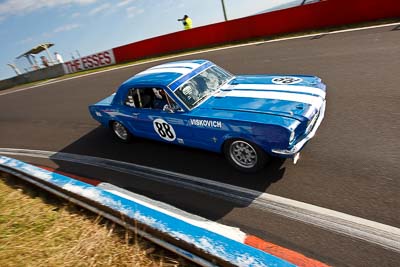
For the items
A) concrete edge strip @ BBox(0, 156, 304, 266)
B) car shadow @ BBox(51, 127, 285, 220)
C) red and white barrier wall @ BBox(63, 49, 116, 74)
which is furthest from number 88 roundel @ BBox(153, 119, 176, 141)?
red and white barrier wall @ BBox(63, 49, 116, 74)

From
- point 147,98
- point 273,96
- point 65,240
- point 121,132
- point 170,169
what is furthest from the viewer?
point 121,132

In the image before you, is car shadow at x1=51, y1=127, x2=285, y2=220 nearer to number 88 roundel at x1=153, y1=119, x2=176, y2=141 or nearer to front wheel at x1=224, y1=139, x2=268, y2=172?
front wheel at x1=224, y1=139, x2=268, y2=172

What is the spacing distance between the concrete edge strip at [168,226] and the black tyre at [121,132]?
2025mm

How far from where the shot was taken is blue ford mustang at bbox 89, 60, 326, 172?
149 inches

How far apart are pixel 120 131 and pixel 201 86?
7.37 feet

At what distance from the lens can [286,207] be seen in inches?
138

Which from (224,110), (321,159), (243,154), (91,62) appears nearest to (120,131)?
(224,110)

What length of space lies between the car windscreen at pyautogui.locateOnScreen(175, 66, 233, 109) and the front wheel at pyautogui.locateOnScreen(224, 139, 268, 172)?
947 mm

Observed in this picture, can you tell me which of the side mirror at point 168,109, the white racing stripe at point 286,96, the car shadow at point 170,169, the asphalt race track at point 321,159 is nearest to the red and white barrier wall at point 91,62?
the asphalt race track at point 321,159

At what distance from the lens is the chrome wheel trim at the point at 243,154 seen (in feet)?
13.4

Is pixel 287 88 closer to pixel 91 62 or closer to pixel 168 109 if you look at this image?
pixel 168 109

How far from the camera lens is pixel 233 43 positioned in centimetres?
1573

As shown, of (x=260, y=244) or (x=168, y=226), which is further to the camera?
(x=260, y=244)

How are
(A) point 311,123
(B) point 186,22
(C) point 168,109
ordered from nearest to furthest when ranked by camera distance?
(A) point 311,123 < (C) point 168,109 < (B) point 186,22
